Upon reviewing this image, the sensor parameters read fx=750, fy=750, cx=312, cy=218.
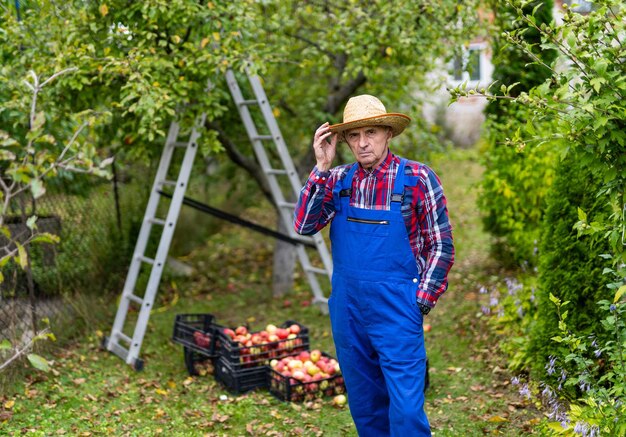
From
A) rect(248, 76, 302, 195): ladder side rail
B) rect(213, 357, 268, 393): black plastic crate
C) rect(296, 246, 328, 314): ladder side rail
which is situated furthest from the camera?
rect(296, 246, 328, 314): ladder side rail

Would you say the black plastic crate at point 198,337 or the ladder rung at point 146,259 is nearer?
the black plastic crate at point 198,337

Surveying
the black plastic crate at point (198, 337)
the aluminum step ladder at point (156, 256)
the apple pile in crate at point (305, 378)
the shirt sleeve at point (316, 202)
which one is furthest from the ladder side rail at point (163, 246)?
the shirt sleeve at point (316, 202)

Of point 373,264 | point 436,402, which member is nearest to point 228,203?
point 436,402

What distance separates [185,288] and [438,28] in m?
4.09

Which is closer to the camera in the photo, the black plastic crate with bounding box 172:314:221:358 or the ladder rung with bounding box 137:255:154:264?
the black plastic crate with bounding box 172:314:221:358

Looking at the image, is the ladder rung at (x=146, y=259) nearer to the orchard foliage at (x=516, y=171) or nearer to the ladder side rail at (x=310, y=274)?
the ladder side rail at (x=310, y=274)

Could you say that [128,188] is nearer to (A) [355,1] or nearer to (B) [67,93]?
(B) [67,93]

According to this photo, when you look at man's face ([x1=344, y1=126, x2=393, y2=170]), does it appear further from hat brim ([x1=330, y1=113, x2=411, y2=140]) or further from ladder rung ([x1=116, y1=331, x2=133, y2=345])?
ladder rung ([x1=116, y1=331, x2=133, y2=345])

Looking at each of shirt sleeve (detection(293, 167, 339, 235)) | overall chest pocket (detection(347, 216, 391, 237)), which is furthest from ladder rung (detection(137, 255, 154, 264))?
overall chest pocket (detection(347, 216, 391, 237))

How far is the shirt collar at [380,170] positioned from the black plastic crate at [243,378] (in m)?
2.32

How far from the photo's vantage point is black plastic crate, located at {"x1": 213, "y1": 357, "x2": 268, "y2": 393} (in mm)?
5516

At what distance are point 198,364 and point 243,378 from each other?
2.05ft

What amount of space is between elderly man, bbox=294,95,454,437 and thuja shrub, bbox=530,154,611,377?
126cm

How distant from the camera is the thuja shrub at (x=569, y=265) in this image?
447 centimetres
